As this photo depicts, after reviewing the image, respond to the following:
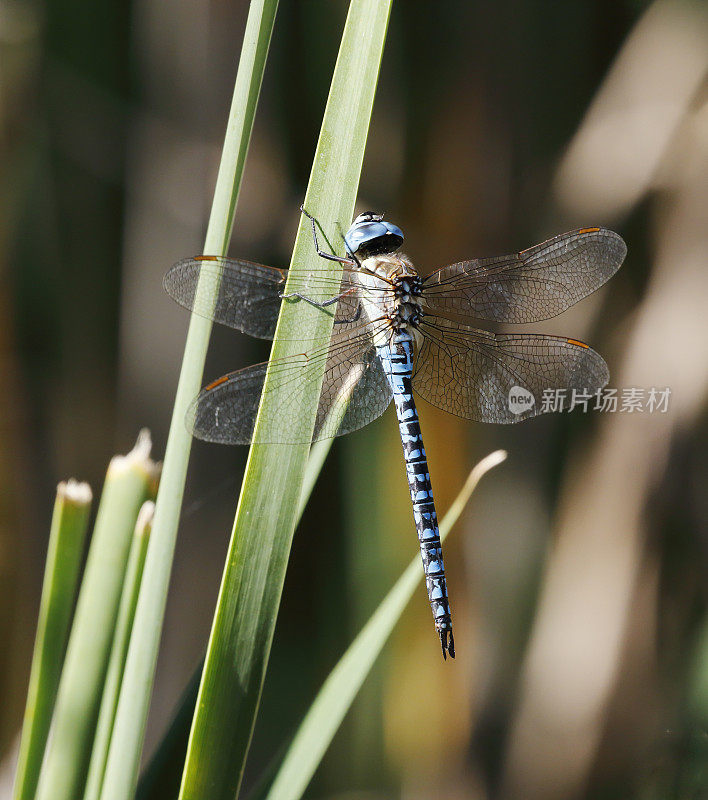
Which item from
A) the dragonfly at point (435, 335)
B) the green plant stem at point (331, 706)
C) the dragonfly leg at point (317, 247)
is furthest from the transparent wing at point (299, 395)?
the green plant stem at point (331, 706)

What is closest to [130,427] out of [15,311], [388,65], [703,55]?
[15,311]

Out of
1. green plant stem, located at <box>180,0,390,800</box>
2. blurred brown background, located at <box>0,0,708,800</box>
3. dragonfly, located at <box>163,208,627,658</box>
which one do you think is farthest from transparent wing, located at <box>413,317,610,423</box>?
green plant stem, located at <box>180,0,390,800</box>

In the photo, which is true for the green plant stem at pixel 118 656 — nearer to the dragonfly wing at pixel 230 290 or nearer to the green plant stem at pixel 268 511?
the green plant stem at pixel 268 511

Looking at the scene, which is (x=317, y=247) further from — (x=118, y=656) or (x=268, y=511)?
(x=118, y=656)

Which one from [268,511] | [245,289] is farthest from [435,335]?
[268,511]

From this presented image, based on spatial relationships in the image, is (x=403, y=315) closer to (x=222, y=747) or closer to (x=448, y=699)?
(x=222, y=747)

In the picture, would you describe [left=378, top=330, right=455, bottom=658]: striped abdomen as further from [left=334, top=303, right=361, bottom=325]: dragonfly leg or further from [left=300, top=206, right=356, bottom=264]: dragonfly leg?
[left=300, top=206, right=356, bottom=264]: dragonfly leg
